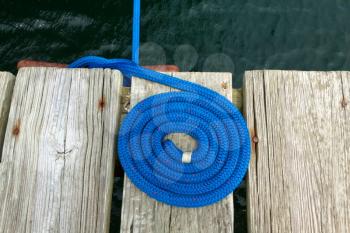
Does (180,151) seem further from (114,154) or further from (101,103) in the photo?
(101,103)

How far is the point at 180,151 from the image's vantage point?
199 cm

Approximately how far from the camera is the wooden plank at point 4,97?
7.06 ft

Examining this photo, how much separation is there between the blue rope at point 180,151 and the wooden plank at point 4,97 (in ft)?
2.11

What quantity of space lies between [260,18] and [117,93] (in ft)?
7.96

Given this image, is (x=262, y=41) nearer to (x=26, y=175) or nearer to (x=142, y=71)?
(x=142, y=71)

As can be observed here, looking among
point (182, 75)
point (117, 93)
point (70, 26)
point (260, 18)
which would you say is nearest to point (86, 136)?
point (117, 93)

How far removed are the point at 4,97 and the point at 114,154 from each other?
68 cm

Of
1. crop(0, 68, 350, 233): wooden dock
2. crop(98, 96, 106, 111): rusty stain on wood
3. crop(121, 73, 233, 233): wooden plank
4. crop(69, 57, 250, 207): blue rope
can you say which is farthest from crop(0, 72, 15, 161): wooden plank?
crop(121, 73, 233, 233): wooden plank

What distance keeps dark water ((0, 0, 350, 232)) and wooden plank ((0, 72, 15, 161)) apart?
1.67 meters

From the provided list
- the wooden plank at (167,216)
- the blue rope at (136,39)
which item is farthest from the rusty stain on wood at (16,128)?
the blue rope at (136,39)

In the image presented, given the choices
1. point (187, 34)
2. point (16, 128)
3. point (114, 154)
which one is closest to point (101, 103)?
point (114, 154)

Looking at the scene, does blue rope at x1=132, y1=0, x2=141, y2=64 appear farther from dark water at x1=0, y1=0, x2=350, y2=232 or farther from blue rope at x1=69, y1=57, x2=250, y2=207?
dark water at x1=0, y1=0, x2=350, y2=232

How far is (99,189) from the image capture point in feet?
6.47

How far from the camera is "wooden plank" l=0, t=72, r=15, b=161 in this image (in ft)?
7.06
